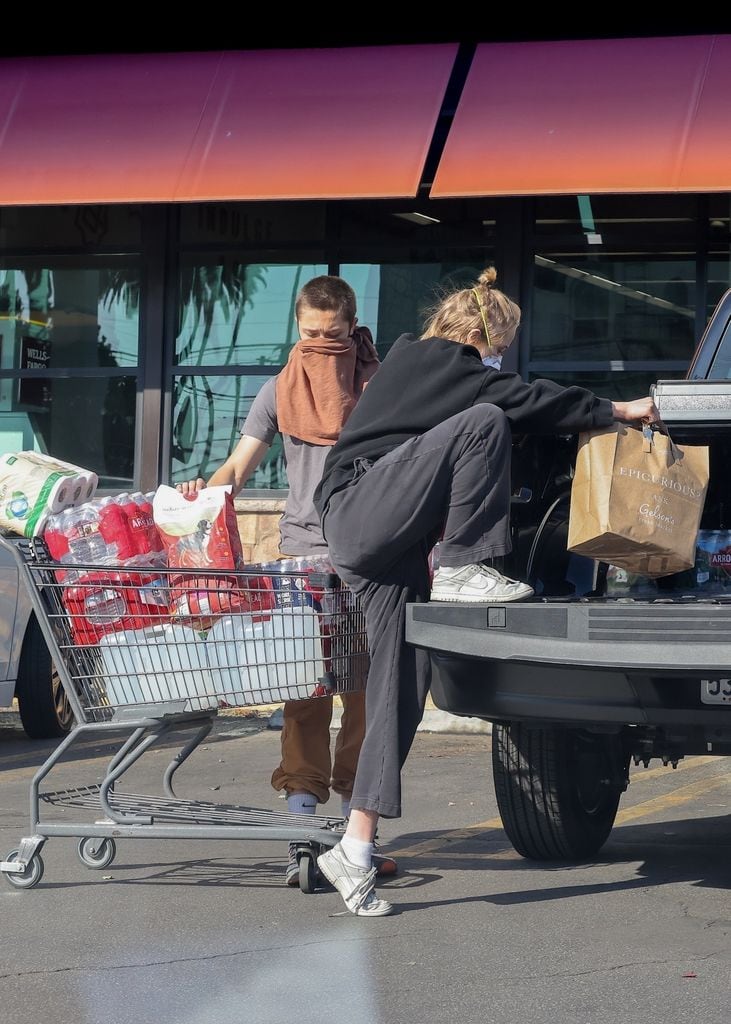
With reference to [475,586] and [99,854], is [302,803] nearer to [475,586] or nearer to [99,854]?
[99,854]

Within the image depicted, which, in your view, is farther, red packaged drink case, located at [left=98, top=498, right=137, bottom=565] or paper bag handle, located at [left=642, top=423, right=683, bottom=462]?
red packaged drink case, located at [left=98, top=498, right=137, bottom=565]

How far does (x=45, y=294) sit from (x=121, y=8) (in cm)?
228

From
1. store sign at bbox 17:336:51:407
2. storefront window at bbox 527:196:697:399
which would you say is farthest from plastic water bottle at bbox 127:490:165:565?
store sign at bbox 17:336:51:407

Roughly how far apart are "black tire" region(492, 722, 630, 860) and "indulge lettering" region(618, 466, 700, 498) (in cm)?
98

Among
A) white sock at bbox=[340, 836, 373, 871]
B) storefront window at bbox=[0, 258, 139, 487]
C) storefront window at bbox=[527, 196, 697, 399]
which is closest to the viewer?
white sock at bbox=[340, 836, 373, 871]

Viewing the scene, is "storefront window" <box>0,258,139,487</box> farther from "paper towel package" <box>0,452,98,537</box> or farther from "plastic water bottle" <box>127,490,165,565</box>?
"plastic water bottle" <box>127,490,165,565</box>

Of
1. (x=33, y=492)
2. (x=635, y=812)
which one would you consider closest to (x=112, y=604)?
(x=33, y=492)

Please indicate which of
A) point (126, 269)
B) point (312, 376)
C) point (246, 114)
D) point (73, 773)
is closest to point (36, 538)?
point (312, 376)

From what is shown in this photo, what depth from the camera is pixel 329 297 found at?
519 centimetres

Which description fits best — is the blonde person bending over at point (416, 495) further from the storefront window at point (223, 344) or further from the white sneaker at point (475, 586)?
the storefront window at point (223, 344)

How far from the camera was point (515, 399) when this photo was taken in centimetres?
437

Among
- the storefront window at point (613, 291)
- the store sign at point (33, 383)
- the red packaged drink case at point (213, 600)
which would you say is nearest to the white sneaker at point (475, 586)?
the red packaged drink case at point (213, 600)

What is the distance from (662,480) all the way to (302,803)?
1745 mm

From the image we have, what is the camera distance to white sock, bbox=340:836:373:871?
450 cm
